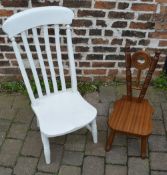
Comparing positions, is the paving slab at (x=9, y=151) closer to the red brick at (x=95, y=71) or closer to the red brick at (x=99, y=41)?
the red brick at (x=95, y=71)

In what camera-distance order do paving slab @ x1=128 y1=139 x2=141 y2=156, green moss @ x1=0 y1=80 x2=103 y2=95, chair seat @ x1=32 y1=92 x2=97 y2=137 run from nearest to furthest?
chair seat @ x1=32 y1=92 x2=97 y2=137
paving slab @ x1=128 y1=139 x2=141 y2=156
green moss @ x1=0 y1=80 x2=103 y2=95

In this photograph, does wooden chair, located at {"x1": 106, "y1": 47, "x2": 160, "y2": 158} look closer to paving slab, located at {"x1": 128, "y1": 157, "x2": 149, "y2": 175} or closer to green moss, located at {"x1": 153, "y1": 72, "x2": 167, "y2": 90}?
paving slab, located at {"x1": 128, "y1": 157, "x2": 149, "y2": 175}

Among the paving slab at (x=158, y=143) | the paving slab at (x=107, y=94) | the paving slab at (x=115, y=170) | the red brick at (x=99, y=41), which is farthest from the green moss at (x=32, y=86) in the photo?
the paving slab at (x=115, y=170)

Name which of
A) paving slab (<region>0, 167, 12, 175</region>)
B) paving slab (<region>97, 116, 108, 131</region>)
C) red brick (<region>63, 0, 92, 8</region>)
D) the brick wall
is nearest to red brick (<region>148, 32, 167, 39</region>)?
the brick wall

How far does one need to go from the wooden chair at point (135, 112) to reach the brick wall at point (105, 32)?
58cm

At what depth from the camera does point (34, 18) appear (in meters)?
2.22

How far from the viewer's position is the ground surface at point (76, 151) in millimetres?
2470

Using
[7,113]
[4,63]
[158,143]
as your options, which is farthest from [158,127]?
[4,63]

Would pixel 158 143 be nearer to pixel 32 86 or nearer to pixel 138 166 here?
pixel 138 166

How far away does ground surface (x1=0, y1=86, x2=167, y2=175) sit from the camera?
2470 millimetres

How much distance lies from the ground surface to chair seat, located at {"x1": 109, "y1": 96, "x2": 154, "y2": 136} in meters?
0.34

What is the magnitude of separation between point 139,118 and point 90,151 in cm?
54

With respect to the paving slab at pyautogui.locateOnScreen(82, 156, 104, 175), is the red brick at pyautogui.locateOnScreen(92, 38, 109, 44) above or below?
above

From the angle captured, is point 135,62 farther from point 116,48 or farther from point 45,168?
point 45,168
